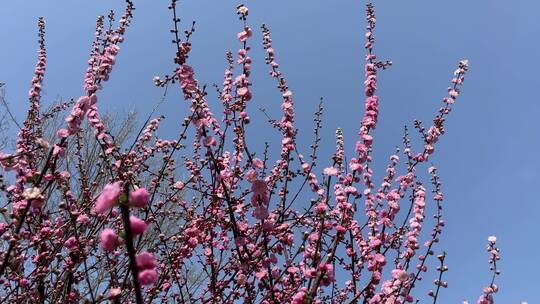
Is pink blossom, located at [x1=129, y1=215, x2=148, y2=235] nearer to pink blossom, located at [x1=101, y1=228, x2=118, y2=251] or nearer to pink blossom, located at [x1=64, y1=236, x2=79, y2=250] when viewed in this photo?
pink blossom, located at [x1=101, y1=228, x2=118, y2=251]

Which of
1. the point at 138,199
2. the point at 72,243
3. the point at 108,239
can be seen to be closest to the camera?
the point at 138,199

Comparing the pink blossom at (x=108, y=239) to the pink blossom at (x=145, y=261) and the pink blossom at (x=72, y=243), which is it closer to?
the pink blossom at (x=145, y=261)

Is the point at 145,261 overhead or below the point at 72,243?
below

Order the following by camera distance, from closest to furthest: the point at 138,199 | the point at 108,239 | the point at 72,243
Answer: the point at 138,199 → the point at 108,239 → the point at 72,243

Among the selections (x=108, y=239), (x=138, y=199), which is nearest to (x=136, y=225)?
(x=138, y=199)

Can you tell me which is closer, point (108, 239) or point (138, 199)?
A: point (138, 199)

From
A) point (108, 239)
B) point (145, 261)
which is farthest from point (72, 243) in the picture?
point (145, 261)

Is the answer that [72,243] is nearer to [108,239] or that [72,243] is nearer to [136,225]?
[108,239]

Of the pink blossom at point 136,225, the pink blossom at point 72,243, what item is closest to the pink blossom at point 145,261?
the pink blossom at point 136,225

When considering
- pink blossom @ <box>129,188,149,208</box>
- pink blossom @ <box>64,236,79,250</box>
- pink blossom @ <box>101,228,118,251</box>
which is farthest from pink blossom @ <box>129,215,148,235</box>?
pink blossom @ <box>64,236,79,250</box>

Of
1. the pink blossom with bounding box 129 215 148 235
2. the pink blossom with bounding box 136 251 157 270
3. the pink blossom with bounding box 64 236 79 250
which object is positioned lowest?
the pink blossom with bounding box 136 251 157 270

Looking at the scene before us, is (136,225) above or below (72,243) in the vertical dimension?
below

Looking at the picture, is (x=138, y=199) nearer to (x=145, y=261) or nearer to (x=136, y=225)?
(x=136, y=225)

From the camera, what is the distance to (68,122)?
3.47m
